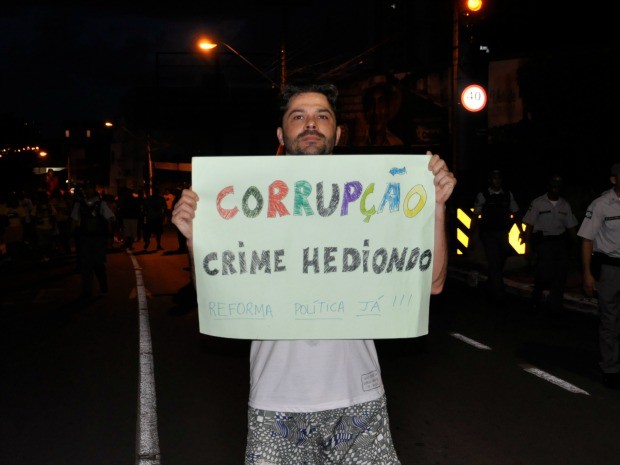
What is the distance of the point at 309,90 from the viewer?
314 centimetres

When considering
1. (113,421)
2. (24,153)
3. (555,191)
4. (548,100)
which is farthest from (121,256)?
(24,153)

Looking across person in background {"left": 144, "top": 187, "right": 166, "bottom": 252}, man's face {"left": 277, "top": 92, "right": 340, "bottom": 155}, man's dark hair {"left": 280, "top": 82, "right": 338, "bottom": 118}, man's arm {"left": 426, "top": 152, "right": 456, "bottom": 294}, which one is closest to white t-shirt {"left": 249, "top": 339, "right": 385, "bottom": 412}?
man's arm {"left": 426, "top": 152, "right": 456, "bottom": 294}

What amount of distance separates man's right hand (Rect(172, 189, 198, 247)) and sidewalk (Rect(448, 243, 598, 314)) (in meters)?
10.0

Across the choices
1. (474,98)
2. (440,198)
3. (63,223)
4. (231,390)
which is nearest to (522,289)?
(474,98)

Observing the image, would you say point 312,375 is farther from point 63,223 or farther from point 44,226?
point 63,223

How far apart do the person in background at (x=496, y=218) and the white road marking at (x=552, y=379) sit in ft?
13.6

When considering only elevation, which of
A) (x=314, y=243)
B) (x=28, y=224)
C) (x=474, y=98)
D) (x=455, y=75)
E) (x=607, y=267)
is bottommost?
(x=28, y=224)

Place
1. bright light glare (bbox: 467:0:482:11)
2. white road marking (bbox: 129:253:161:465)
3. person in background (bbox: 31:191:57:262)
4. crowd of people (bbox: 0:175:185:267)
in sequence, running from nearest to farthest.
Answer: white road marking (bbox: 129:253:161:465) → bright light glare (bbox: 467:0:482:11) → crowd of people (bbox: 0:175:185:267) → person in background (bbox: 31:191:57:262)

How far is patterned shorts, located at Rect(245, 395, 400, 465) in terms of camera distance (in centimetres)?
296

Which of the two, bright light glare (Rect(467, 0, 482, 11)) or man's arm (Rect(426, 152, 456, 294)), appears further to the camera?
bright light glare (Rect(467, 0, 482, 11))

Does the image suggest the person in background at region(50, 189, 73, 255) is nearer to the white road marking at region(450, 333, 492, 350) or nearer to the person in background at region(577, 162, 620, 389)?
the white road marking at region(450, 333, 492, 350)

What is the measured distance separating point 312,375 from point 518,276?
44.6 feet

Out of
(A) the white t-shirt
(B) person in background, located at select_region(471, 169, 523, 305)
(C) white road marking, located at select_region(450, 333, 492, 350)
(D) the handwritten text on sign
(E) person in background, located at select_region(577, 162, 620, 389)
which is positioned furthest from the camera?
(B) person in background, located at select_region(471, 169, 523, 305)

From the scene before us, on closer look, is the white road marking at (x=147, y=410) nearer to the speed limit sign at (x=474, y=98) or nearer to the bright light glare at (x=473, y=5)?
the bright light glare at (x=473, y=5)
